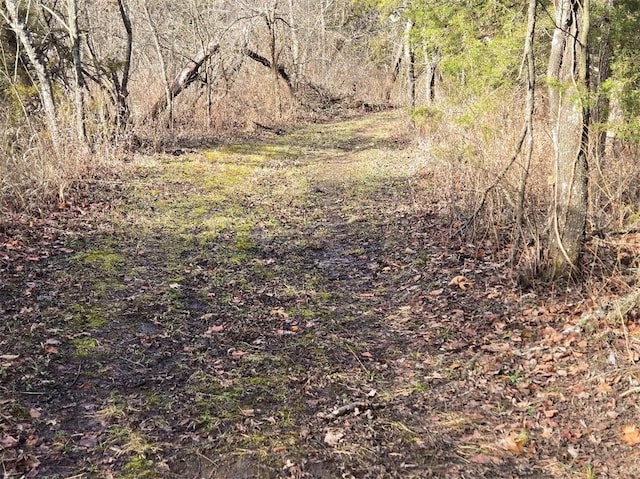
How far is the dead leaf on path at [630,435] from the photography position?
3.03 m

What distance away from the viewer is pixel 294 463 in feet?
10.2

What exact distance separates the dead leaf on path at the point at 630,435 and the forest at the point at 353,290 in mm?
15

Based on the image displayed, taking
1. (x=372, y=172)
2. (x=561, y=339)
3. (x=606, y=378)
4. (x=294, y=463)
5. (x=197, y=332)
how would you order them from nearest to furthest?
(x=294, y=463), (x=606, y=378), (x=561, y=339), (x=197, y=332), (x=372, y=172)

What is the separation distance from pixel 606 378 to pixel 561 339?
1.82 feet

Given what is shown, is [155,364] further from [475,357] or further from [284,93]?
[284,93]

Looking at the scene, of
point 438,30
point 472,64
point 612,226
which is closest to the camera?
point 612,226

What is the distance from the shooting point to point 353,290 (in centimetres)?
551

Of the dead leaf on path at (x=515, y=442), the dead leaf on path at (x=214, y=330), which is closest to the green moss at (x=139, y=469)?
the dead leaf on path at (x=214, y=330)

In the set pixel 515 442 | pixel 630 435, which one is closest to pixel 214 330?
pixel 515 442

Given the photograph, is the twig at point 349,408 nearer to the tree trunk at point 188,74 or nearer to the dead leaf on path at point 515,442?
the dead leaf on path at point 515,442

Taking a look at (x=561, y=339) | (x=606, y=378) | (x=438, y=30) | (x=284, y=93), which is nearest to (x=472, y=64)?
(x=438, y=30)

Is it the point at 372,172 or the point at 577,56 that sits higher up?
the point at 577,56

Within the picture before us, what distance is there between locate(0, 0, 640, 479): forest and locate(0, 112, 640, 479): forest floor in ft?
0.06

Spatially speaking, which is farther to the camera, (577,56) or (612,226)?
(612,226)
